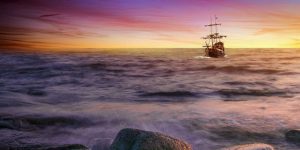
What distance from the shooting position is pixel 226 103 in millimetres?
19859

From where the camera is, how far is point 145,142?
23.3 feet

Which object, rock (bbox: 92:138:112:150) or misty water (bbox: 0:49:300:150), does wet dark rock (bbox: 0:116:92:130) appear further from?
rock (bbox: 92:138:112:150)

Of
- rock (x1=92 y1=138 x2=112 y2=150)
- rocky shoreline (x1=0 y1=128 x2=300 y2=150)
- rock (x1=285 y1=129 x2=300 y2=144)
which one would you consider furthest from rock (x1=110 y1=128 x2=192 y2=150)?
rock (x1=285 y1=129 x2=300 y2=144)

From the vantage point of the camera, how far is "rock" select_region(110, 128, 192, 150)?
23.1 feet

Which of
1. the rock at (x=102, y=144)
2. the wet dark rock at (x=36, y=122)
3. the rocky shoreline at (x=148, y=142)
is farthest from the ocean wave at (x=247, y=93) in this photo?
the rocky shoreline at (x=148, y=142)

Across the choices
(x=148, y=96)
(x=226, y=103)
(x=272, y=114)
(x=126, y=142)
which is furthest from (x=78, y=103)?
(x=126, y=142)

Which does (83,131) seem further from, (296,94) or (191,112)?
(296,94)

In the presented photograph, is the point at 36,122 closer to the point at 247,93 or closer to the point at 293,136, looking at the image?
the point at 293,136

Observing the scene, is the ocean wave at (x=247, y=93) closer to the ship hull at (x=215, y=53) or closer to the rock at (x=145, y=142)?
the rock at (x=145, y=142)

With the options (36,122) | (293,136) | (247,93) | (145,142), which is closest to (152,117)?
(36,122)

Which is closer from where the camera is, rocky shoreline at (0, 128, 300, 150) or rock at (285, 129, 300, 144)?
rocky shoreline at (0, 128, 300, 150)

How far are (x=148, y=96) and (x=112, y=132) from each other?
10.3m

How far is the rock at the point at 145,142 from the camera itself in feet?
23.1

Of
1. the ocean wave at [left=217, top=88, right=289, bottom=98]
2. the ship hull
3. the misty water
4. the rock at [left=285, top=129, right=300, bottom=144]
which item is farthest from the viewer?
the ship hull
